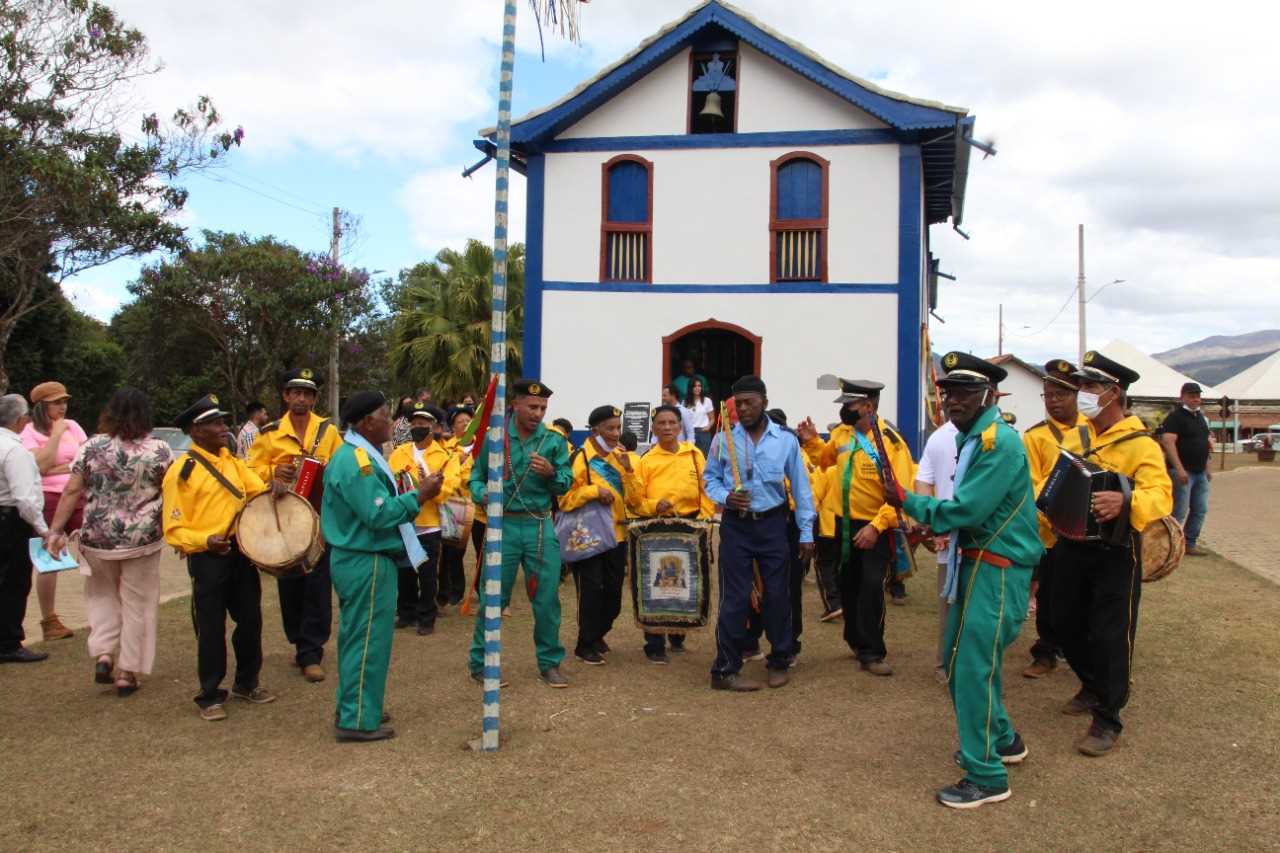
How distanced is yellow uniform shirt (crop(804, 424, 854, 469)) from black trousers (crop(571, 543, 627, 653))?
1.69 meters

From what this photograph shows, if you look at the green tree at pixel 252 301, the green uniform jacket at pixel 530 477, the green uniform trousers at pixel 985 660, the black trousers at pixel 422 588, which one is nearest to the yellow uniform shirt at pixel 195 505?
the green uniform jacket at pixel 530 477

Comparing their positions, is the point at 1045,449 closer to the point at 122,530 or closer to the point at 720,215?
the point at 122,530

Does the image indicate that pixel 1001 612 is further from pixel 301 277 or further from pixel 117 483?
pixel 301 277

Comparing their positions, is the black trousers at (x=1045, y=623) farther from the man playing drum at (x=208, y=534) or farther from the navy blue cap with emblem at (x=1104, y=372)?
the man playing drum at (x=208, y=534)

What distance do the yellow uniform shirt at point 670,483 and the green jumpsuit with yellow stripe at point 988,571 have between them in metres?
2.93

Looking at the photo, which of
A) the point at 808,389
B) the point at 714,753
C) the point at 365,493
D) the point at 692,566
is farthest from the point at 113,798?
the point at 808,389

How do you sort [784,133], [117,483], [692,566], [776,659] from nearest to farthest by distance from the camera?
[117,483] → [776,659] → [692,566] → [784,133]

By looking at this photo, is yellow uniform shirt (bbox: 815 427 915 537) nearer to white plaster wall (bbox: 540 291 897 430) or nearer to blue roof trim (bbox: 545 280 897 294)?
white plaster wall (bbox: 540 291 897 430)

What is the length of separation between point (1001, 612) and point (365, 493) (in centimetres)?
314

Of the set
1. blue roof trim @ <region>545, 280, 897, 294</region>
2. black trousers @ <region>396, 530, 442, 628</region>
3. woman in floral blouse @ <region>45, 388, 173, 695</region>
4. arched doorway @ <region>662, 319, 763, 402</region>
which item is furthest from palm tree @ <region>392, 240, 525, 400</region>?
woman in floral blouse @ <region>45, 388, 173, 695</region>

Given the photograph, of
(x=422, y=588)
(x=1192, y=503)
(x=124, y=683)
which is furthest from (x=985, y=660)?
(x=1192, y=503)

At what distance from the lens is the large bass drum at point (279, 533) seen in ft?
19.4

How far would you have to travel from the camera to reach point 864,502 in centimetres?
698

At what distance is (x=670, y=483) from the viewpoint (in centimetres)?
746
